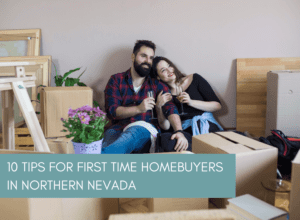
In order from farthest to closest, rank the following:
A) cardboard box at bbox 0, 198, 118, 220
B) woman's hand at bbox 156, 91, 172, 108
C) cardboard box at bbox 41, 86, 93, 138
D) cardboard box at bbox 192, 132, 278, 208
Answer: woman's hand at bbox 156, 91, 172, 108, cardboard box at bbox 41, 86, 93, 138, cardboard box at bbox 192, 132, 278, 208, cardboard box at bbox 0, 198, 118, 220

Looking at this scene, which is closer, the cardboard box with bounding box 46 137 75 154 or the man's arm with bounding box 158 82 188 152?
the cardboard box with bounding box 46 137 75 154

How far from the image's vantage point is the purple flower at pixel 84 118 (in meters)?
1.26

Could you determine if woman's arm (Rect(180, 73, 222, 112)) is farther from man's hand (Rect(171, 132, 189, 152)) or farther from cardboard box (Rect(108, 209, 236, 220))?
cardboard box (Rect(108, 209, 236, 220))

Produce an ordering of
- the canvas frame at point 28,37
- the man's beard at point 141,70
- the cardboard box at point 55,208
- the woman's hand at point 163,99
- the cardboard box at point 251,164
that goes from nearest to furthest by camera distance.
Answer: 1. the cardboard box at point 55,208
2. the cardboard box at point 251,164
3. the woman's hand at point 163,99
4. the man's beard at point 141,70
5. the canvas frame at point 28,37

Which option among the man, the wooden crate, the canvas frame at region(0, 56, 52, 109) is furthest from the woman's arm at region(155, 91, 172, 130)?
the canvas frame at region(0, 56, 52, 109)


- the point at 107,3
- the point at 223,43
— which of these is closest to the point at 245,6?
the point at 223,43

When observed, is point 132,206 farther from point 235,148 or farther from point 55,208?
point 235,148

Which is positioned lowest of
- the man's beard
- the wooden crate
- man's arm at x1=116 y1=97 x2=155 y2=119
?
the wooden crate

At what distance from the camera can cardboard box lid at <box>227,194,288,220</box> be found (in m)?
0.80

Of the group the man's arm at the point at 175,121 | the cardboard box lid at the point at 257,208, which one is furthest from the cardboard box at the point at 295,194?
the man's arm at the point at 175,121

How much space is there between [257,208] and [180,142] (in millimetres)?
966

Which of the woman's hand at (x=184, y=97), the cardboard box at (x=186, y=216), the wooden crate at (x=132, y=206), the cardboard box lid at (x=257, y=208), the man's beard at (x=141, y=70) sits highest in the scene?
the man's beard at (x=141, y=70)

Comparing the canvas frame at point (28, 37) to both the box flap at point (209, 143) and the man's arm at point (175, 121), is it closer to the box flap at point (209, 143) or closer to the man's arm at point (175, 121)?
the man's arm at point (175, 121)

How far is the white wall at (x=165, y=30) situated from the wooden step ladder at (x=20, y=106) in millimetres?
886
